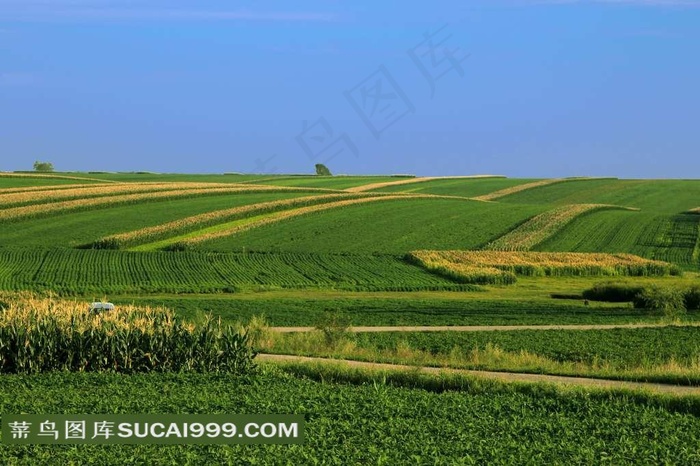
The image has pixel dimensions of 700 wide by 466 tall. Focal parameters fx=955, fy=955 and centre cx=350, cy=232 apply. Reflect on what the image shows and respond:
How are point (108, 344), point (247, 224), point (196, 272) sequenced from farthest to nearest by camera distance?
point (247, 224) → point (196, 272) → point (108, 344)

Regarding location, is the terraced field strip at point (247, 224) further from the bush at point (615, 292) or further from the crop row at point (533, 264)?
the bush at point (615, 292)

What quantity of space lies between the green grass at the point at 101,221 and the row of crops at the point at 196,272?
14.4ft

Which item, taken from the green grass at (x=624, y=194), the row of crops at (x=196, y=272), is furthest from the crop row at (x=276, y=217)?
the green grass at (x=624, y=194)

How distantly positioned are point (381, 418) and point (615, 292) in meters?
38.9

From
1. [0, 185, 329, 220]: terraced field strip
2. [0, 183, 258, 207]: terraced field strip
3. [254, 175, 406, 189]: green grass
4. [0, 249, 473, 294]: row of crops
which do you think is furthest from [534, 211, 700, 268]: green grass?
[0, 183, 258, 207]: terraced field strip

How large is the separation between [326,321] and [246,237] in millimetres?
40746

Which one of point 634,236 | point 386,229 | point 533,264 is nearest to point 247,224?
point 386,229

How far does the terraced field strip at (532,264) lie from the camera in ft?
209

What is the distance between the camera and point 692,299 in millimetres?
50219

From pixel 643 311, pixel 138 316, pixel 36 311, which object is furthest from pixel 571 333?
pixel 36 311

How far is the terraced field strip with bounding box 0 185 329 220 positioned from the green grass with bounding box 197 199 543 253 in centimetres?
1570

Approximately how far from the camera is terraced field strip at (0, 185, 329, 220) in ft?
259

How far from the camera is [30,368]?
24.2 m

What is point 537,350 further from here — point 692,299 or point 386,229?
point 386,229
